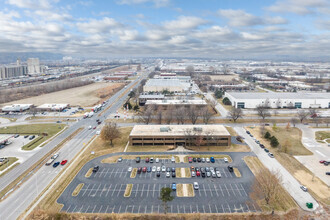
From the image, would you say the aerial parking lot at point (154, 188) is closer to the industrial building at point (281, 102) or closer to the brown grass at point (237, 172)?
the brown grass at point (237, 172)

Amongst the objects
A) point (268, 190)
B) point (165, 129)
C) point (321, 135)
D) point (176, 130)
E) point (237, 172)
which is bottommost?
point (237, 172)

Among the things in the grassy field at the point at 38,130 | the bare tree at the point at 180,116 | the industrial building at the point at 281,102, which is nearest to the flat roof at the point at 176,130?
the bare tree at the point at 180,116

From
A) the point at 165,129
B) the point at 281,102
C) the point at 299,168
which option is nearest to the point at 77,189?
the point at 165,129

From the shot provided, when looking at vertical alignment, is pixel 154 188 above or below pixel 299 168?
below

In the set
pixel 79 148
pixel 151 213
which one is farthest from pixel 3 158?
pixel 151 213

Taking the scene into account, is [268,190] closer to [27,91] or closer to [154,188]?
[154,188]

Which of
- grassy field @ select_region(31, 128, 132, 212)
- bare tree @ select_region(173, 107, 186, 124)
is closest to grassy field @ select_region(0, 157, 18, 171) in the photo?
grassy field @ select_region(31, 128, 132, 212)
